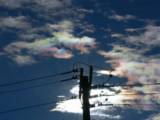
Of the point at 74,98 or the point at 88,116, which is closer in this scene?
the point at 88,116

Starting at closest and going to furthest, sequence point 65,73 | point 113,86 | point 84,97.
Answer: point 113,86
point 84,97
point 65,73

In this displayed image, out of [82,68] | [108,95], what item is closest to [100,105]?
Answer: [108,95]

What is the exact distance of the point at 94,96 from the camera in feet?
114

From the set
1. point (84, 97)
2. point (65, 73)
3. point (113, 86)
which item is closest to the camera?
point (113, 86)

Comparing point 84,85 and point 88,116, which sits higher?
point 84,85

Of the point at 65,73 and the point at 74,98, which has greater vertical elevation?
the point at 65,73

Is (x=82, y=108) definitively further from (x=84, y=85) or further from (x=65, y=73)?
(x=65, y=73)

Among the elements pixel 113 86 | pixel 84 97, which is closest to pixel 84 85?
pixel 84 97

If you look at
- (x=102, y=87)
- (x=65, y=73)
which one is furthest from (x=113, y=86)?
(x=65, y=73)

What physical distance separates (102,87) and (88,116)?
113 inches

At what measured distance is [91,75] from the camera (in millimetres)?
35656

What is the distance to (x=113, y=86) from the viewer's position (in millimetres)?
31719

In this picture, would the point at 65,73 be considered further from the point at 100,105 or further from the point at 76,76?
the point at 100,105

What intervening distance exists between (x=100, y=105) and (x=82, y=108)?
2.27 m
